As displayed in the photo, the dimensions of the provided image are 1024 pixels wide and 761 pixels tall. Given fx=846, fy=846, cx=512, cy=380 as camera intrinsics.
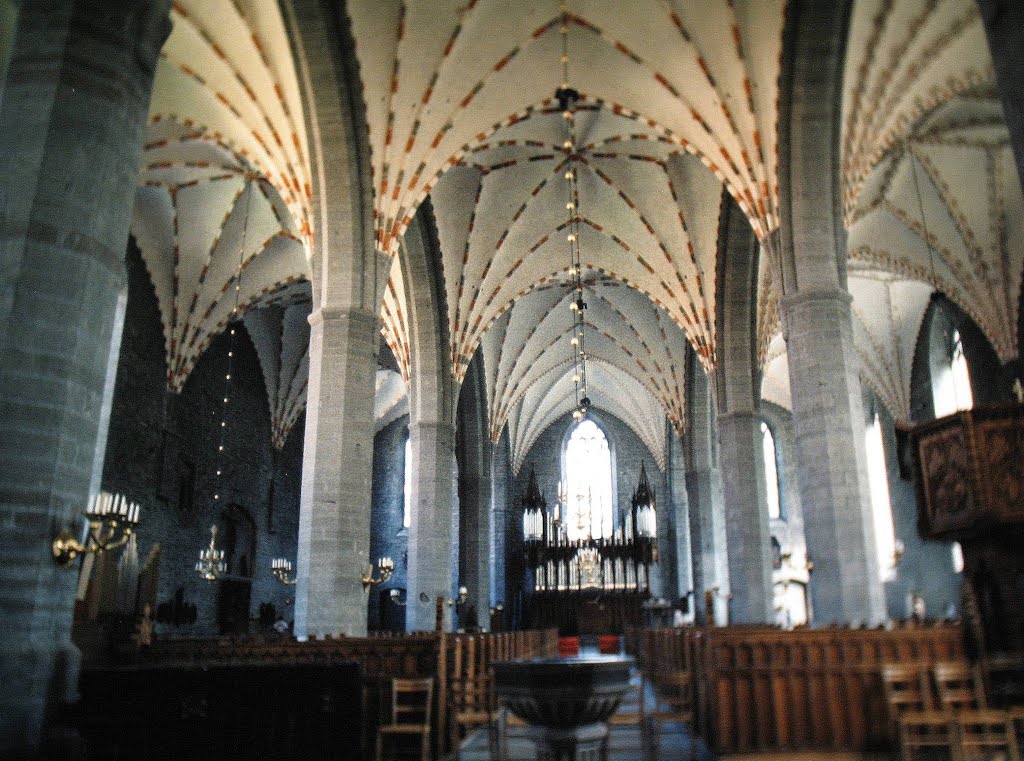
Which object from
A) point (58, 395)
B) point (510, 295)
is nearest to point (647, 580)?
point (510, 295)

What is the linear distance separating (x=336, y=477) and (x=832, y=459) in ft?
23.5

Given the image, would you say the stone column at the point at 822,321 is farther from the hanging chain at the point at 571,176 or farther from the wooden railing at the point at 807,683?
the hanging chain at the point at 571,176

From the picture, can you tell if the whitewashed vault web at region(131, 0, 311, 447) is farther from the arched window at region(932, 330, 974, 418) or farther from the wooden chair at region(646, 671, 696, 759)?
the arched window at region(932, 330, 974, 418)

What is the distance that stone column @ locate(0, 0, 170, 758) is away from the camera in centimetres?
535

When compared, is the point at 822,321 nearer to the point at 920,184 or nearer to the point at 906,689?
the point at 906,689

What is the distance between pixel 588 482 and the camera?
114 ft

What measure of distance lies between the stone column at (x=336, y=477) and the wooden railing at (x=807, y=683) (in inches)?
221

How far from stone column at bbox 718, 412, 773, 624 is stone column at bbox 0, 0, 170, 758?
48.9 ft

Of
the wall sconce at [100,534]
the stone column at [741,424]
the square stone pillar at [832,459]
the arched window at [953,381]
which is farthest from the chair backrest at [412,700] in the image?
the arched window at [953,381]

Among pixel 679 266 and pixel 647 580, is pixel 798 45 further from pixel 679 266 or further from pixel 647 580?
pixel 647 580

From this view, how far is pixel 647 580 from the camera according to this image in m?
31.6

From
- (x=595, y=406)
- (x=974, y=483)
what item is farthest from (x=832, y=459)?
(x=595, y=406)

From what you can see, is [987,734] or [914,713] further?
[914,713]

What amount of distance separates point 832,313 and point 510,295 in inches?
437
